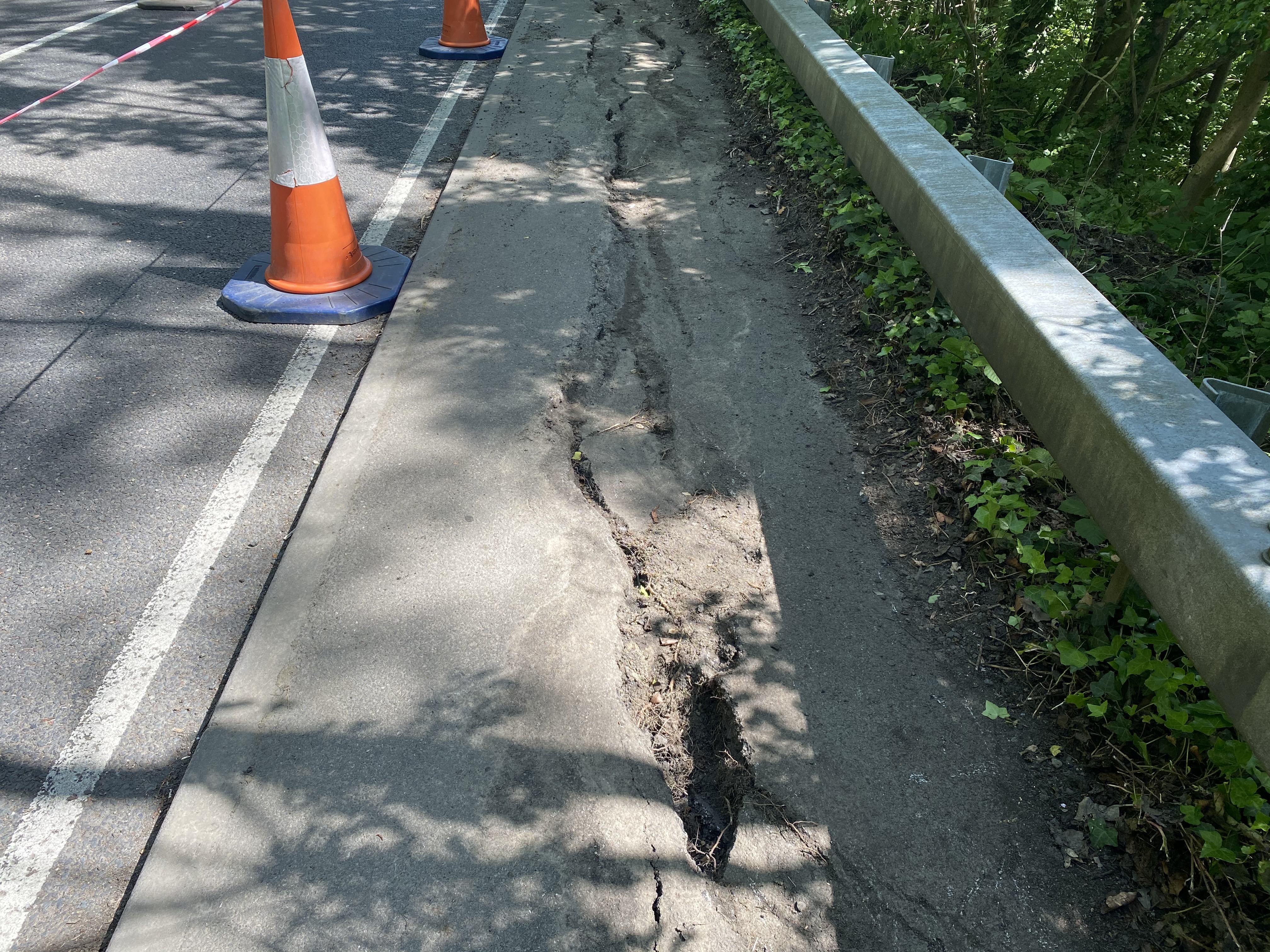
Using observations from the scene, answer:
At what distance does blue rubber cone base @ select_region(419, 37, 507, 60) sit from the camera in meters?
8.50

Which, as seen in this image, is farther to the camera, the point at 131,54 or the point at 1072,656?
the point at 131,54

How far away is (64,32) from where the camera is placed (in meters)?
8.73

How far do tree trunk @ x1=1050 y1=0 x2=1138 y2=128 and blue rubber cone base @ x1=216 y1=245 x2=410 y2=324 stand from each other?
181 inches

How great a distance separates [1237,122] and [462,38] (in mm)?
6680

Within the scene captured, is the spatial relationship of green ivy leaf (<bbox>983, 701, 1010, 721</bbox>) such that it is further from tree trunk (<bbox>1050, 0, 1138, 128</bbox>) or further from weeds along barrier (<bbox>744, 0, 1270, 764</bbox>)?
tree trunk (<bbox>1050, 0, 1138, 128</bbox>)

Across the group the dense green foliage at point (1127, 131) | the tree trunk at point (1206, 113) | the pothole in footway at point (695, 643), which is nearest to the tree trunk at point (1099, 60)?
the dense green foliage at point (1127, 131)

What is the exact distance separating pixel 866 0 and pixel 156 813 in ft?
26.5

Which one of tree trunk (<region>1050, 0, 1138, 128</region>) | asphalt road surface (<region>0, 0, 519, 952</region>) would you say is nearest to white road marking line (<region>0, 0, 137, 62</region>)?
asphalt road surface (<region>0, 0, 519, 952</region>)

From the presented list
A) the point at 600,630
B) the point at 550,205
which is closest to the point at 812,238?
the point at 550,205

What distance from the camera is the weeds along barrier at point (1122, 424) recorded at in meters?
1.98

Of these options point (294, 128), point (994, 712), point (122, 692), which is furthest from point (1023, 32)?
point (122, 692)

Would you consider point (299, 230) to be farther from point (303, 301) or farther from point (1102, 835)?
point (1102, 835)

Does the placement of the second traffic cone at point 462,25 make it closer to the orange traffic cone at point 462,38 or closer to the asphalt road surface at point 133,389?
the orange traffic cone at point 462,38

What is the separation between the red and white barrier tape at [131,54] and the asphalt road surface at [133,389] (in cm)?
11
